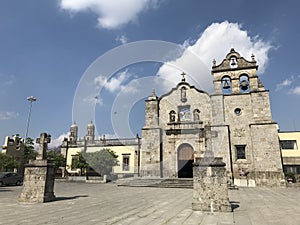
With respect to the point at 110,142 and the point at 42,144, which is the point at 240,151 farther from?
the point at 110,142

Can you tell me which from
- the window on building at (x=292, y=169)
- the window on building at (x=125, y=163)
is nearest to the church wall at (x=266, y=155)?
the window on building at (x=292, y=169)

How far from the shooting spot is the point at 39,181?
8.58 meters

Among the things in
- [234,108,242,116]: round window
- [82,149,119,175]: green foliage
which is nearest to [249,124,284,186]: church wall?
[234,108,242,116]: round window

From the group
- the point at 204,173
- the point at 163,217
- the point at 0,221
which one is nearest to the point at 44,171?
the point at 0,221

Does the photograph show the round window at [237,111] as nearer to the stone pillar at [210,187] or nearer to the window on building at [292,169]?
the window on building at [292,169]

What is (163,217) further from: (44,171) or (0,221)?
(44,171)

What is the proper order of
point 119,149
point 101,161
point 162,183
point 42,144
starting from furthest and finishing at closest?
point 119,149
point 101,161
point 162,183
point 42,144

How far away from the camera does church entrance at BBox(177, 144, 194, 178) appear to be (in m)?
20.1

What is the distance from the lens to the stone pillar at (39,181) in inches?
330

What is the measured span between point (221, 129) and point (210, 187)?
1397 cm

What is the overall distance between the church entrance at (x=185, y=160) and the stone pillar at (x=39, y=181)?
13.4m

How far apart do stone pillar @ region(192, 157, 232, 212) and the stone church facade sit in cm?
1203

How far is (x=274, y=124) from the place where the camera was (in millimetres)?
18359

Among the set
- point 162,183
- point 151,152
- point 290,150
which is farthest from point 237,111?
point 290,150
